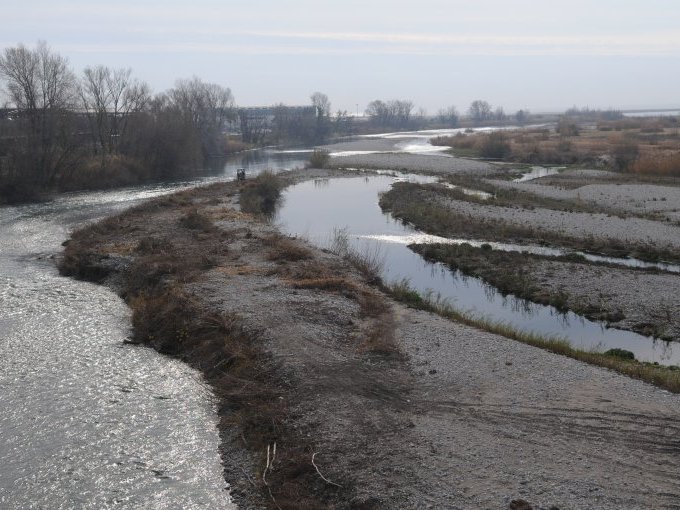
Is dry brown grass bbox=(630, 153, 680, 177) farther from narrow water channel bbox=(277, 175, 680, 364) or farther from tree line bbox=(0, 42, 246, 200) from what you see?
tree line bbox=(0, 42, 246, 200)

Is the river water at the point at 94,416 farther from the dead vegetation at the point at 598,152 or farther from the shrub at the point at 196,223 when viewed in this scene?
the dead vegetation at the point at 598,152

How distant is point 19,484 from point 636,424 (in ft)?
34.6

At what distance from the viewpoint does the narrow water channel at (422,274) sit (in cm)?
1769

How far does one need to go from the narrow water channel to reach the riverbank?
3.08 m

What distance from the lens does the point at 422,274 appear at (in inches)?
994

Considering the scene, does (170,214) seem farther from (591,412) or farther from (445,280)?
(591,412)

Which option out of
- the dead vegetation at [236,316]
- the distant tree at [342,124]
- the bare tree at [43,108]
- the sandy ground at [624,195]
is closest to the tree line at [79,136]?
the bare tree at [43,108]

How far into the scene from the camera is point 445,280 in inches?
960

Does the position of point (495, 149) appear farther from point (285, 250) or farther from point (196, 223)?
point (285, 250)

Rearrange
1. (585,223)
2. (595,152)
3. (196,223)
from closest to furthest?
(196,223) < (585,223) < (595,152)

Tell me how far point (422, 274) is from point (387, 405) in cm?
1314

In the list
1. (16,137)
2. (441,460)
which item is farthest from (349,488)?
(16,137)

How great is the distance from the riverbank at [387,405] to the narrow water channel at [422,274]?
308cm

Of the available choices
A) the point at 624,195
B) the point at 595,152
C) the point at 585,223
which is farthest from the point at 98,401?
the point at 595,152
